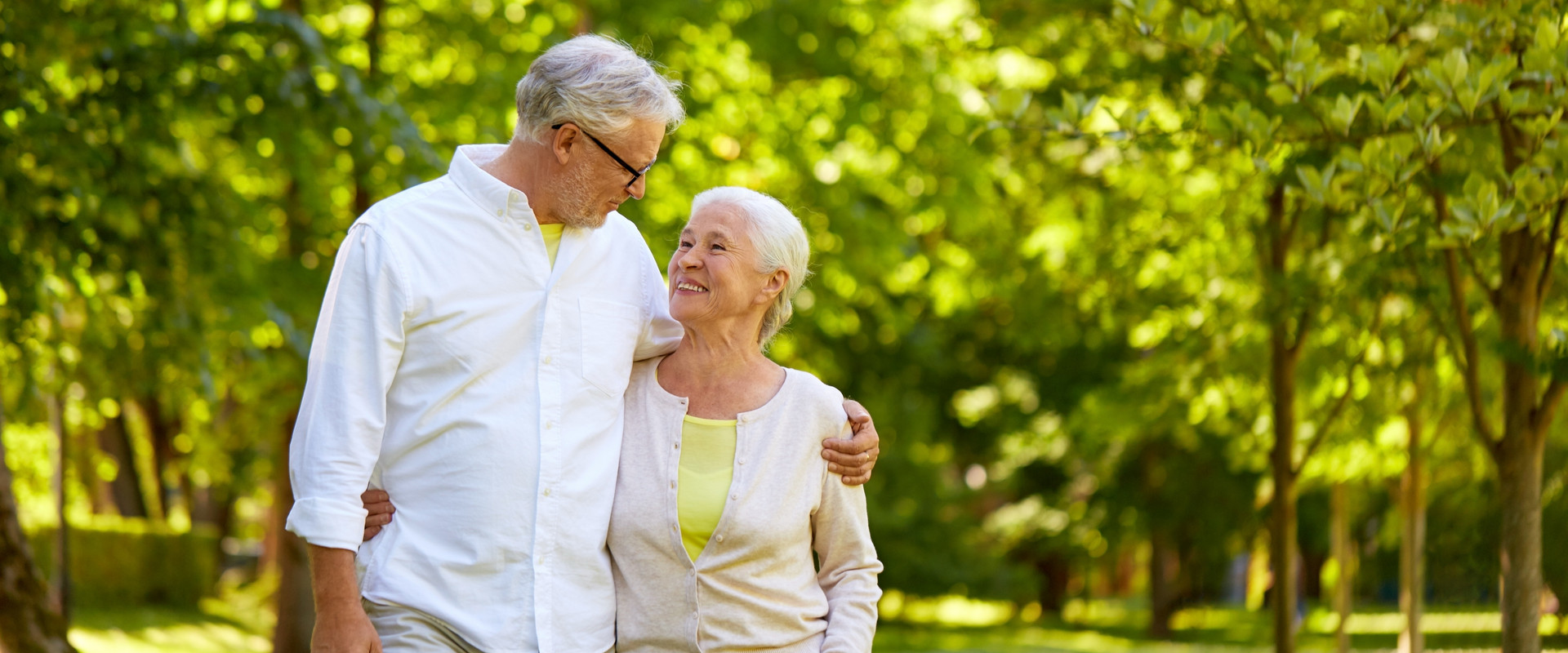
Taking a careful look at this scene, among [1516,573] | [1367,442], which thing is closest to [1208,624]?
[1367,442]

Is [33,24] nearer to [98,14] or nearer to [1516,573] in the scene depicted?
[98,14]

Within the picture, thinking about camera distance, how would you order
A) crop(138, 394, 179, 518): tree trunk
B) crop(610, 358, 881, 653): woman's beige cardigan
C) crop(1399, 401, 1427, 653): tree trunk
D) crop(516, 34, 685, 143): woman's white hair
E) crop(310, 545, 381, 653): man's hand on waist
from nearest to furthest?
crop(310, 545, 381, 653): man's hand on waist
crop(516, 34, 685, 143): woman's white hair
crop(610, 358, 881, 653): woman's beige cardigan
crop(1399, 401, 1427, 653): tree trunk
crop(138, 394, 179, 518): tree trunk

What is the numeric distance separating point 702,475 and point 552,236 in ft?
1.98

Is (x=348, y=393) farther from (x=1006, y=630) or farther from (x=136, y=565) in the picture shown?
(x=1006, y=630)

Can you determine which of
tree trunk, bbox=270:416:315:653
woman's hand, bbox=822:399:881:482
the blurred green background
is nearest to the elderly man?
woman's hand, bbox=822:399:881:482

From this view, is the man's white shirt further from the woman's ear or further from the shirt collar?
the woman's ear

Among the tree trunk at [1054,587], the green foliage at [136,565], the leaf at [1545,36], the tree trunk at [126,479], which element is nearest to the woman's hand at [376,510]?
the leaf at [1545,36]

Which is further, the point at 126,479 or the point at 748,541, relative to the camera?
the point at 126,479

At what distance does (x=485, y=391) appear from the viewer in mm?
2660

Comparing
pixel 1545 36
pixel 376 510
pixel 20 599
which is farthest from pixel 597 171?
pixel 20 599

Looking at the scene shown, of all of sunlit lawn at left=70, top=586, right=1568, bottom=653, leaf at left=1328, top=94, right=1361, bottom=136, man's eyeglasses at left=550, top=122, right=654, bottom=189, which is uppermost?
leaf at left=1328, top=94, right=1361, bottom=136

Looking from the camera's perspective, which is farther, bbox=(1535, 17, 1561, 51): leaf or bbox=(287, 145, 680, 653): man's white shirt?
bbox=(1535, 17, 1561, 51): leaf

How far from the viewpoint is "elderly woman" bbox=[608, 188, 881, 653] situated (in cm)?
292

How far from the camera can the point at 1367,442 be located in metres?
9.70
